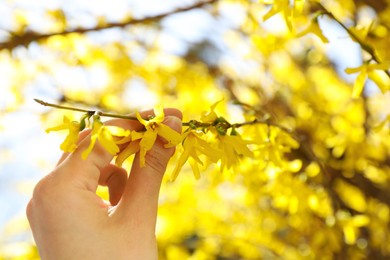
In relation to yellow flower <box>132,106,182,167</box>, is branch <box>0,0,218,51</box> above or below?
below

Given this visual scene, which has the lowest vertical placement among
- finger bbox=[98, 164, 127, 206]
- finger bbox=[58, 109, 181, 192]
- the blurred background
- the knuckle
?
the blurred background

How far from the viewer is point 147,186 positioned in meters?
0.85

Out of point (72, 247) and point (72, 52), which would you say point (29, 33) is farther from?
point (72, 247)

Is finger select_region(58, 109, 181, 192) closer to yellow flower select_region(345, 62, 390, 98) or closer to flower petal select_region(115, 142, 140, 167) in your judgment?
flower petal select_region(115, 142, 140, 167)

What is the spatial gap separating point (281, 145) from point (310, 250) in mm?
740

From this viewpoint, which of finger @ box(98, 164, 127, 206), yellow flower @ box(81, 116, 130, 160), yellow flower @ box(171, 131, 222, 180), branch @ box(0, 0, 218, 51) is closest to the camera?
yellow flower @ box(81, 116, 130, 160)

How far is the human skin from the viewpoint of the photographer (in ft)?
2.54

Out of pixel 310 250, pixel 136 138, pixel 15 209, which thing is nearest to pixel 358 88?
pixel 136 138

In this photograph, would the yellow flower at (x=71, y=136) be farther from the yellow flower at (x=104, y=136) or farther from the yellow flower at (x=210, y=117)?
the yellow flower at (x=210, y=117)

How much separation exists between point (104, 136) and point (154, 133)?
0.08 m

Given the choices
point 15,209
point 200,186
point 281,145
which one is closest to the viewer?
point 281,145

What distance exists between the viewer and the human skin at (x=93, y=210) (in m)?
0.77

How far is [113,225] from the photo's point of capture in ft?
2.71

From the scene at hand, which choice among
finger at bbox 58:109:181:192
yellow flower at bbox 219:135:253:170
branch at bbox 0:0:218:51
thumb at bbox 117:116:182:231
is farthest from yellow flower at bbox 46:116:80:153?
branch at bbox 0:0:218:51
